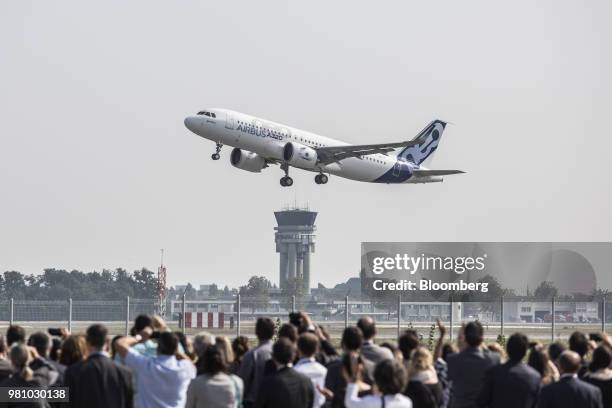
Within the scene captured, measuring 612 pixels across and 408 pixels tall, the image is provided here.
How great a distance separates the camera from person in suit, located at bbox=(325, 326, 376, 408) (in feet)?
56.4

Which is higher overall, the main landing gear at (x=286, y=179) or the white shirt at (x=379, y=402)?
the main landing gear at (x=286, y=179)

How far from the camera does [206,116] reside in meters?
71.2

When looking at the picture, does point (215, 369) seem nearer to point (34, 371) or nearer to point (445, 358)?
point (34, 371)

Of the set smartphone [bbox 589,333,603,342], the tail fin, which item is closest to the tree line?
the tail fin

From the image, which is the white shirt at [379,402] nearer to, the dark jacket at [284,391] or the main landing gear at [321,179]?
the dark jacket at [284,391]

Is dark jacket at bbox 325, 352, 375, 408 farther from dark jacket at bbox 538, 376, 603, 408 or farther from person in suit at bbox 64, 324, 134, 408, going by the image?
person in suit at bbox 64, 324, 134, 408

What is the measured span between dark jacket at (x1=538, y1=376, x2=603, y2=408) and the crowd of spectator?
0.04 ft

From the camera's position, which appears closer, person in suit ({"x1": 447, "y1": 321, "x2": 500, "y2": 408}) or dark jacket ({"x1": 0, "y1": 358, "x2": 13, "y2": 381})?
dark jacket ({"x1": 0, "y1": 358, "x2": 13, "y2": 381})

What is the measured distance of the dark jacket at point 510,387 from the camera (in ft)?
58.7

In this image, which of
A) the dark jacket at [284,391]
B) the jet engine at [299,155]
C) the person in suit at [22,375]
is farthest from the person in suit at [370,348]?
the jet engine at [299,155]

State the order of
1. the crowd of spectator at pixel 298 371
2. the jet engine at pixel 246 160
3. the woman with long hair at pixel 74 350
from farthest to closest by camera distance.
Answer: the jet engine at pixel 246 160
the woman with long hair at pixel 74 350
the crowd of spectator at pixel 298 371

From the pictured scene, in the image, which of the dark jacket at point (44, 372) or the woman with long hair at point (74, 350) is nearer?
the dark jacket at point (44, 372)

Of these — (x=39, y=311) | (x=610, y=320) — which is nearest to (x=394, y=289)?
(x=610, y=320)

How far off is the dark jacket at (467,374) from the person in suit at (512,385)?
740 mm
